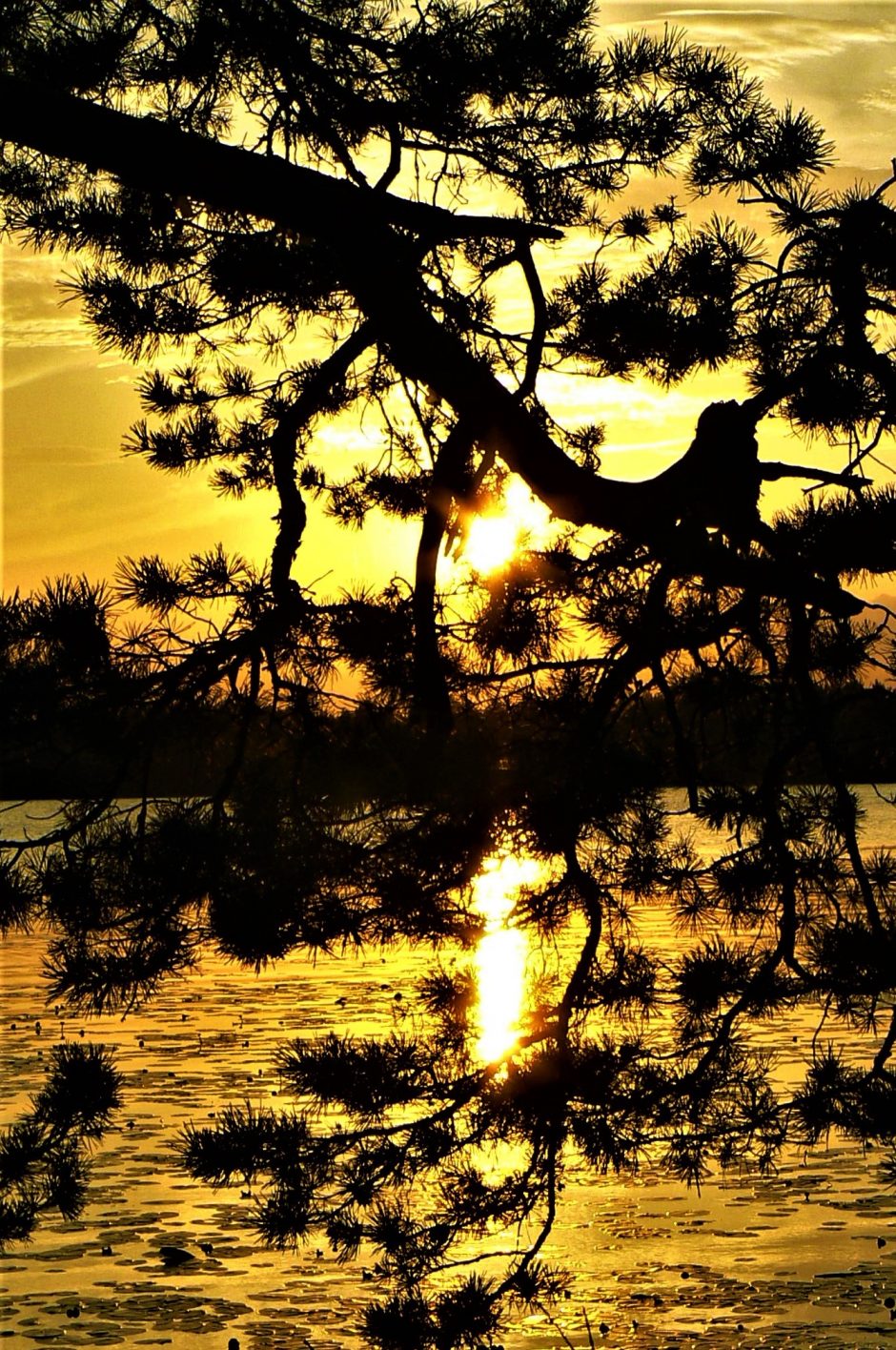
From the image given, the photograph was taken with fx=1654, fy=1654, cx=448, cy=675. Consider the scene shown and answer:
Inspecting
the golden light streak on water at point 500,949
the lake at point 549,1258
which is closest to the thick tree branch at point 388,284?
the golden light streak on water at point 500,949

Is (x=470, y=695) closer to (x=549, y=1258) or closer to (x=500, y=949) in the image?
(x=500, y=949)

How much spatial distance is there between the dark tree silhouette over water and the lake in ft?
0.84

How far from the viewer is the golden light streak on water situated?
3594 mm

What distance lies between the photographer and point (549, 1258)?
648 centimetres

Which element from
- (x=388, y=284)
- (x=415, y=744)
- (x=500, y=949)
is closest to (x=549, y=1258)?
(x=500, y=949)

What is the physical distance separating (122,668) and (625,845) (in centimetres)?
121

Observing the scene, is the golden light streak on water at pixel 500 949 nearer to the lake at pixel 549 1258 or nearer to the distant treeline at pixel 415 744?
the lake at pixel 549 1258

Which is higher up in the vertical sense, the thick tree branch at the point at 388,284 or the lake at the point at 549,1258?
the thick tree branch at the point at 388,284

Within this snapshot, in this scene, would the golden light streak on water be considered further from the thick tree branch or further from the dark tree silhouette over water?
the thick tree branch

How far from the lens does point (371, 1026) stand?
39.5 ft

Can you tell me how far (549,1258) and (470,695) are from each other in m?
3.39

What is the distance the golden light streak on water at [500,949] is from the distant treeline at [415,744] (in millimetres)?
280

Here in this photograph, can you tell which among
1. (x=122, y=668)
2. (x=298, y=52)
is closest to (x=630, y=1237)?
(x=122, y=668)

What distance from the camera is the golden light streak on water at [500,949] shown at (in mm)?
3594
